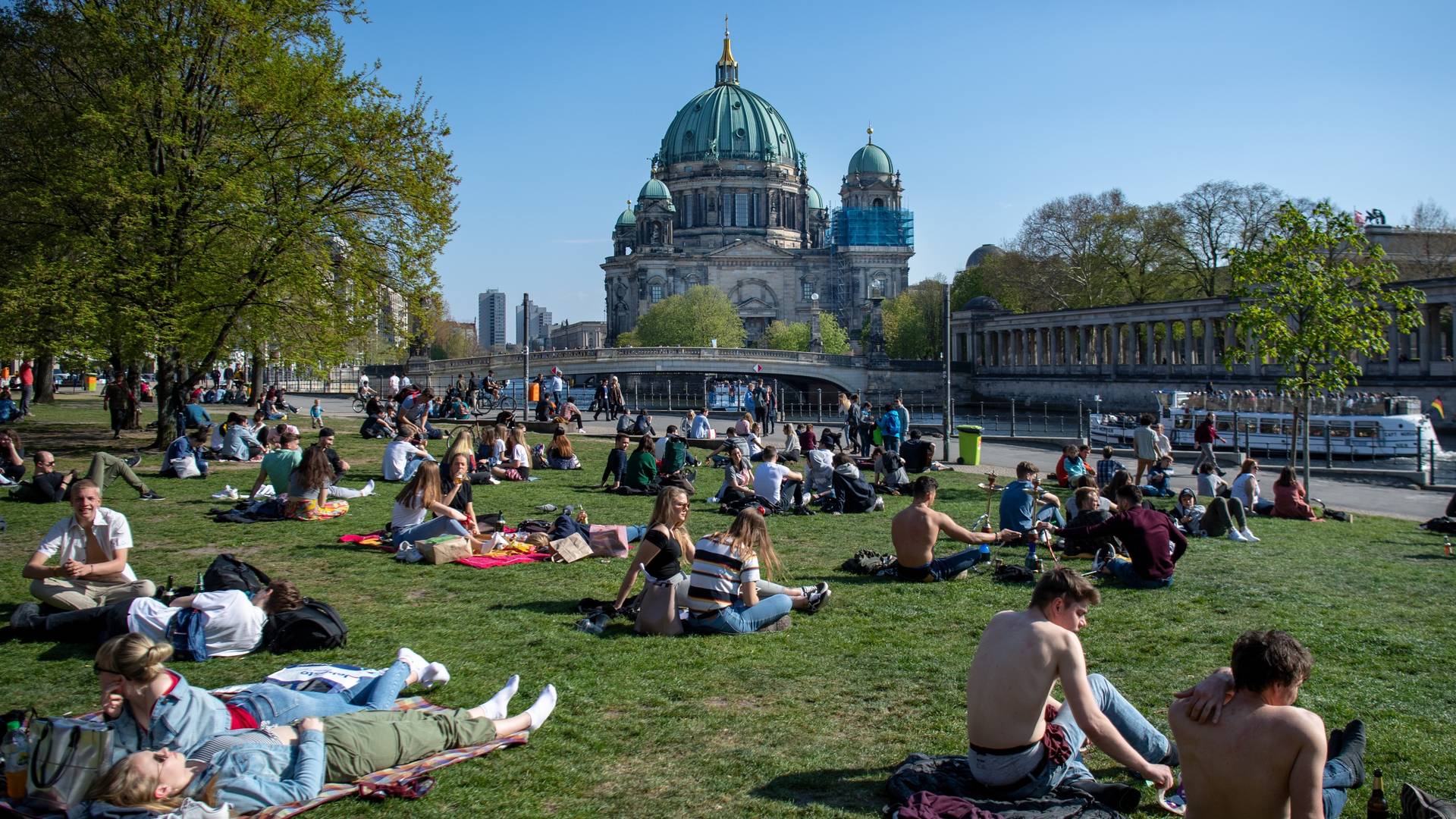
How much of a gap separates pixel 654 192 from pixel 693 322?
2907 centimetres

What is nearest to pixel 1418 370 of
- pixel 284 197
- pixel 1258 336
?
pixel 1258 336

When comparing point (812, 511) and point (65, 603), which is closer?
point (65, 603)

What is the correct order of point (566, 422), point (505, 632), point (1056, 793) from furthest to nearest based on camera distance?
point (566, 422) < point (505, 632) < point (1056, 793)

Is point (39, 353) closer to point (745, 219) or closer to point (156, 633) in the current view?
point (156, 633)

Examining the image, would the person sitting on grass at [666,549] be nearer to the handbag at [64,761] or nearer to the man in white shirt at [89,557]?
the man in white shirt at [89,557]

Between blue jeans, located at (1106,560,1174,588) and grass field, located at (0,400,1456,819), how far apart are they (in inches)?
5.7

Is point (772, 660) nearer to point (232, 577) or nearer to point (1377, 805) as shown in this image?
point (1377, 805)

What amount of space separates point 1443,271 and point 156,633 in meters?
66.0

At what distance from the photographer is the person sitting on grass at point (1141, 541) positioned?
9.69 m

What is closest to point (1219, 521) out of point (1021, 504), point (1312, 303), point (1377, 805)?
point (1021, 504)

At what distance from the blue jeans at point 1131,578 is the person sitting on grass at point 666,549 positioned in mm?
3892

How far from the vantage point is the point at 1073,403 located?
63.8 m

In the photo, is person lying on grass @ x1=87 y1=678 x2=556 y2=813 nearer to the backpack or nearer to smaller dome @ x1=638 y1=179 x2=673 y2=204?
the backpack

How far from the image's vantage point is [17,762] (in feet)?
16.2
